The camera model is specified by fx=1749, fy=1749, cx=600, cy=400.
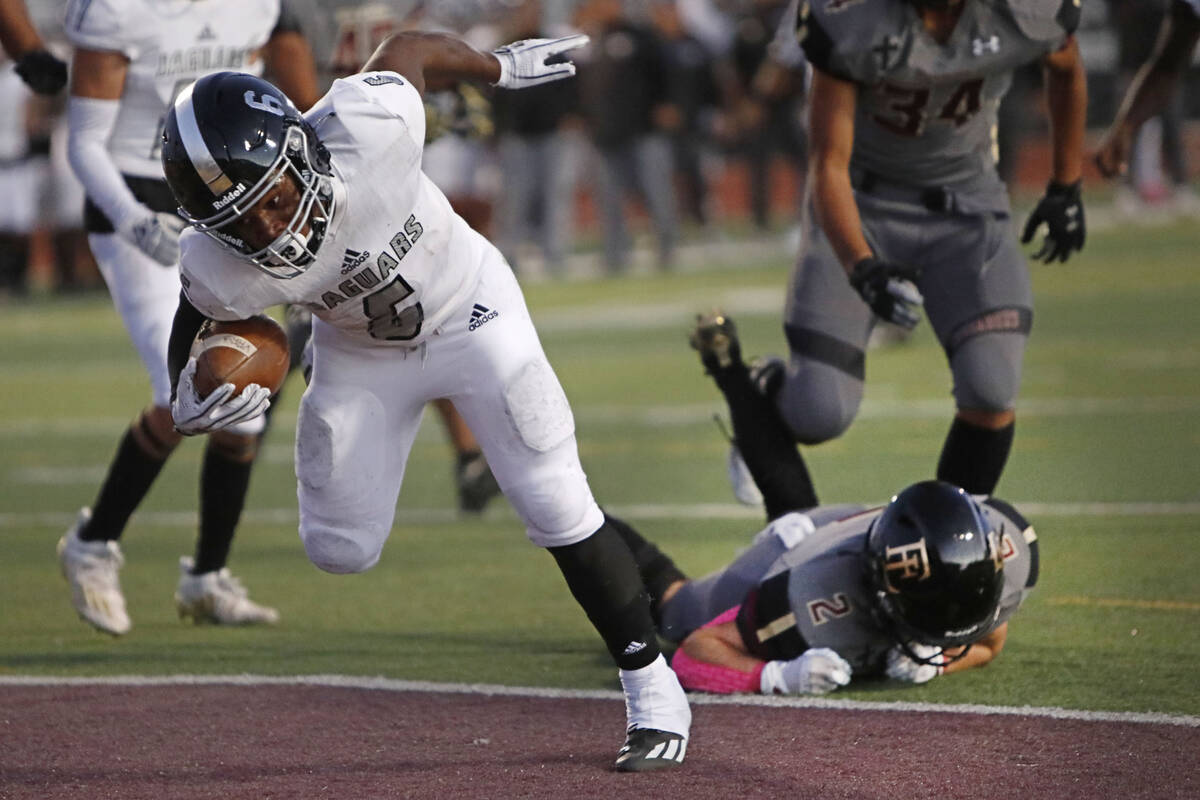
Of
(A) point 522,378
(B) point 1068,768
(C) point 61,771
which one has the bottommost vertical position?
(C) point 61,771

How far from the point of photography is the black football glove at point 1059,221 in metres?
5.33

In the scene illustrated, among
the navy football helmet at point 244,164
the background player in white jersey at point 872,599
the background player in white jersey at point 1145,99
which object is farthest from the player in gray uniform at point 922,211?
the navy football helmet at point 244,164

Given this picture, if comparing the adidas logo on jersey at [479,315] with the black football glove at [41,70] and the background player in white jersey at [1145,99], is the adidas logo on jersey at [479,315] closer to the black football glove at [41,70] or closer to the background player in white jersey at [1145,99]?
the black football glove at [41,70]

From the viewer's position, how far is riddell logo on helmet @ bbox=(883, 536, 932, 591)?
412 cm

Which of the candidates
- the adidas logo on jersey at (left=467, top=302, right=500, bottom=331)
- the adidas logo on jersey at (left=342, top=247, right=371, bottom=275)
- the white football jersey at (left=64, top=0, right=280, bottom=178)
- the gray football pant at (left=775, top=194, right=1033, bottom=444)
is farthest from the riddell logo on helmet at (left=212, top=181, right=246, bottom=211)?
the gray football pant at (left=775, top=194, right=1033, bottom=444)

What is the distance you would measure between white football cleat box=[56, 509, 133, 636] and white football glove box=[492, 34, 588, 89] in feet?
6.77

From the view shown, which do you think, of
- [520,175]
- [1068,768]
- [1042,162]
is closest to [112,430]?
[1068,768]

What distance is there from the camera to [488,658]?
16.1 ft

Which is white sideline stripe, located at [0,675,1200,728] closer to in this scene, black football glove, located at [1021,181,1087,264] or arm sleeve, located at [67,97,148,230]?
arm sleeve, located at [67,97,148,230]

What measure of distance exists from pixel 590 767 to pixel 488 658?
111cm

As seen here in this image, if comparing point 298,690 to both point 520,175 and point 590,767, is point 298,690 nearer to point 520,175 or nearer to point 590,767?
point 590,767

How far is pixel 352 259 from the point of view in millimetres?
3723

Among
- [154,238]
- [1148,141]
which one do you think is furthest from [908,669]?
[1148,141]

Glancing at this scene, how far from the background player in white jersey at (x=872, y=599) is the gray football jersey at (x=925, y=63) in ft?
3.94
